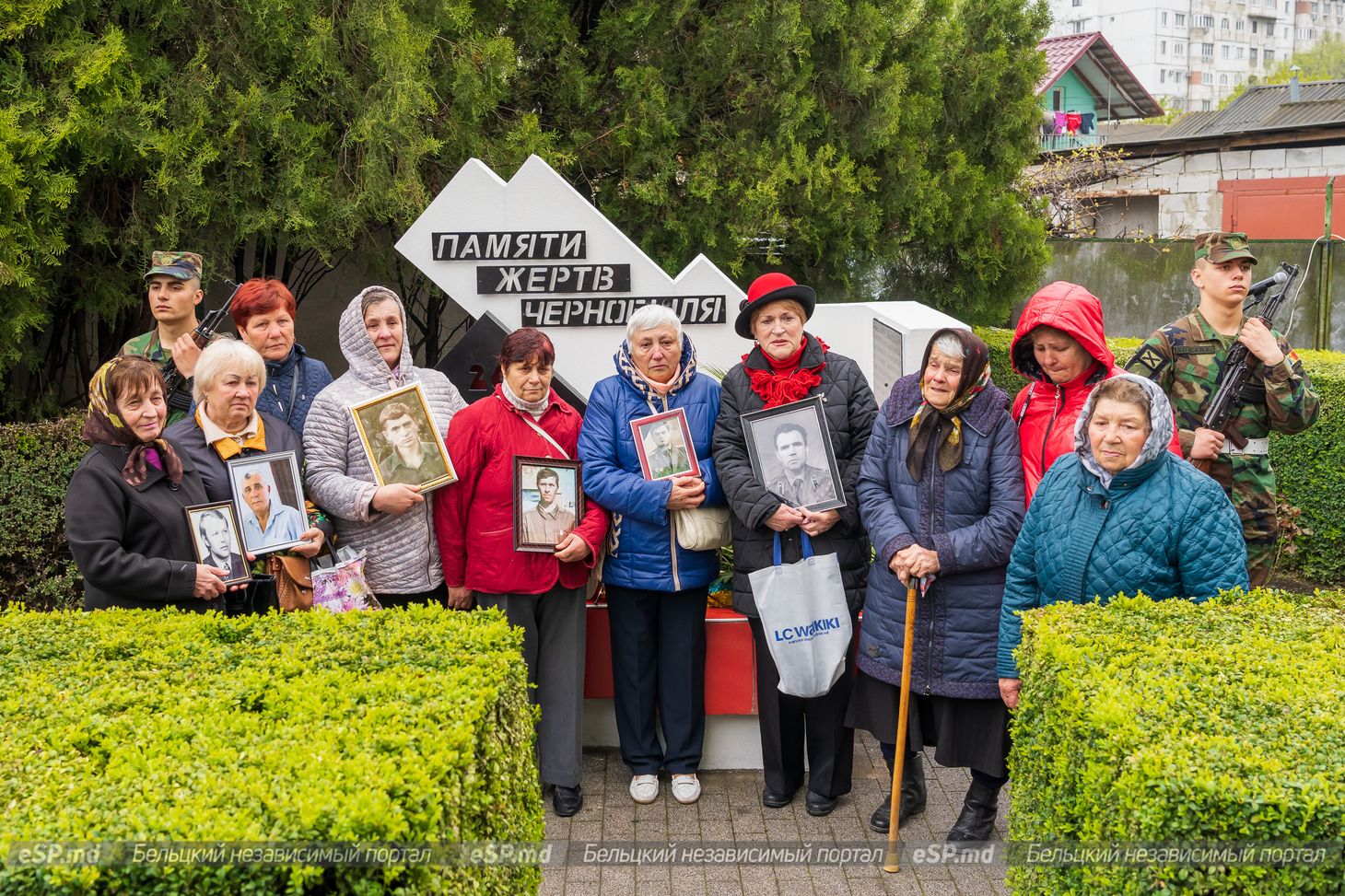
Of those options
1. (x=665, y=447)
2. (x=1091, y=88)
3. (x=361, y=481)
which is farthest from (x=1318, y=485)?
(x=1091, y=88)

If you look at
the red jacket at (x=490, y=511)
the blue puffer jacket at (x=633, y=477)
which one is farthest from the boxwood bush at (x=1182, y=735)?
the red jacket at (x=490, y=511)

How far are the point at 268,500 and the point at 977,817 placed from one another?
2.92 meters

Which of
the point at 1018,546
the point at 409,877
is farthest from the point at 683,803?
the point at 409,877

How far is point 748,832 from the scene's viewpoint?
15.7 ft

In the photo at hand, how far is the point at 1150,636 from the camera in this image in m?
3.42

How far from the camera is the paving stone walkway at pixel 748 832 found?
4.34 meters

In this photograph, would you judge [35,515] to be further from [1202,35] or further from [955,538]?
[1202,35]

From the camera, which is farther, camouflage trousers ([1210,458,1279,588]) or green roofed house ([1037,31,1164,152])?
green roofed house ([1037,31,1164,152])

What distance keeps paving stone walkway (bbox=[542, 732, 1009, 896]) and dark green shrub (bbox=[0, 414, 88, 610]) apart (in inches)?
115

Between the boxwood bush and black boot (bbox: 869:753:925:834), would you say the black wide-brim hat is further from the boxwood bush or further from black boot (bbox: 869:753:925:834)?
black boot (bbox: 869:753:925:834)

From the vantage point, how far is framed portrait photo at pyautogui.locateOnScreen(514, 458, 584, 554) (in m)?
4.72

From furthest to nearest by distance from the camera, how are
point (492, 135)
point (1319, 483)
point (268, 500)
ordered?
point (1319, 483) < point (492, 135) < point (268, 500)

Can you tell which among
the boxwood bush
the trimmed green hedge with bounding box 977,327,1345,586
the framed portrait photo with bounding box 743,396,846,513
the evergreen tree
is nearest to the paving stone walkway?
the boxwood bush

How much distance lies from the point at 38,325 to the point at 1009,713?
5403 millimetres
